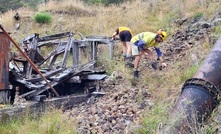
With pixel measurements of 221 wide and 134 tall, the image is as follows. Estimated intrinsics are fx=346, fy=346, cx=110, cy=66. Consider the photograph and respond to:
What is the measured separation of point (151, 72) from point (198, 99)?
290 centimetres

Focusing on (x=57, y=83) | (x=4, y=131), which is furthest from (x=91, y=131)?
(x=57, y=83)

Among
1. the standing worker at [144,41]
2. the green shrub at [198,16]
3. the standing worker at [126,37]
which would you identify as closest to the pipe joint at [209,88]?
the standing worker at [144,41]

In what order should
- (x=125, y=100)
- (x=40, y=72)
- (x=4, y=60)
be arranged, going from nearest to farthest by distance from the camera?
(x=4, y=60) → (x=125, y=100) → (x=40, y=72)

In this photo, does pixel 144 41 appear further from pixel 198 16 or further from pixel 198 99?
pixel 198 16

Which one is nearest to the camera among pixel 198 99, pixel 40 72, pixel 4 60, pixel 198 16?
pixel 198 99

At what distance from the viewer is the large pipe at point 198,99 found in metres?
4.62

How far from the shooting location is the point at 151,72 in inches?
309

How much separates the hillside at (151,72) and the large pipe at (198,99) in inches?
5.4

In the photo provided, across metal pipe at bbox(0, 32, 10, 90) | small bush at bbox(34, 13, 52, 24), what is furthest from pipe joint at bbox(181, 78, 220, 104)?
small bush at bbox(34, 13, 52, 24)

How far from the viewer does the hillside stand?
5.54m

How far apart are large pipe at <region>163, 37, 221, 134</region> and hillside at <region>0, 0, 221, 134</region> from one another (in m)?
0.14

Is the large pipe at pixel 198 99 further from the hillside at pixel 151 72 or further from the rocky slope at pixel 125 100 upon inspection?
the rocky slope at pixel 125 100

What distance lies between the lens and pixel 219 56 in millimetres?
5453

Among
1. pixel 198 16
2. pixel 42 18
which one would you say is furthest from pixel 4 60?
pixel 42 18
